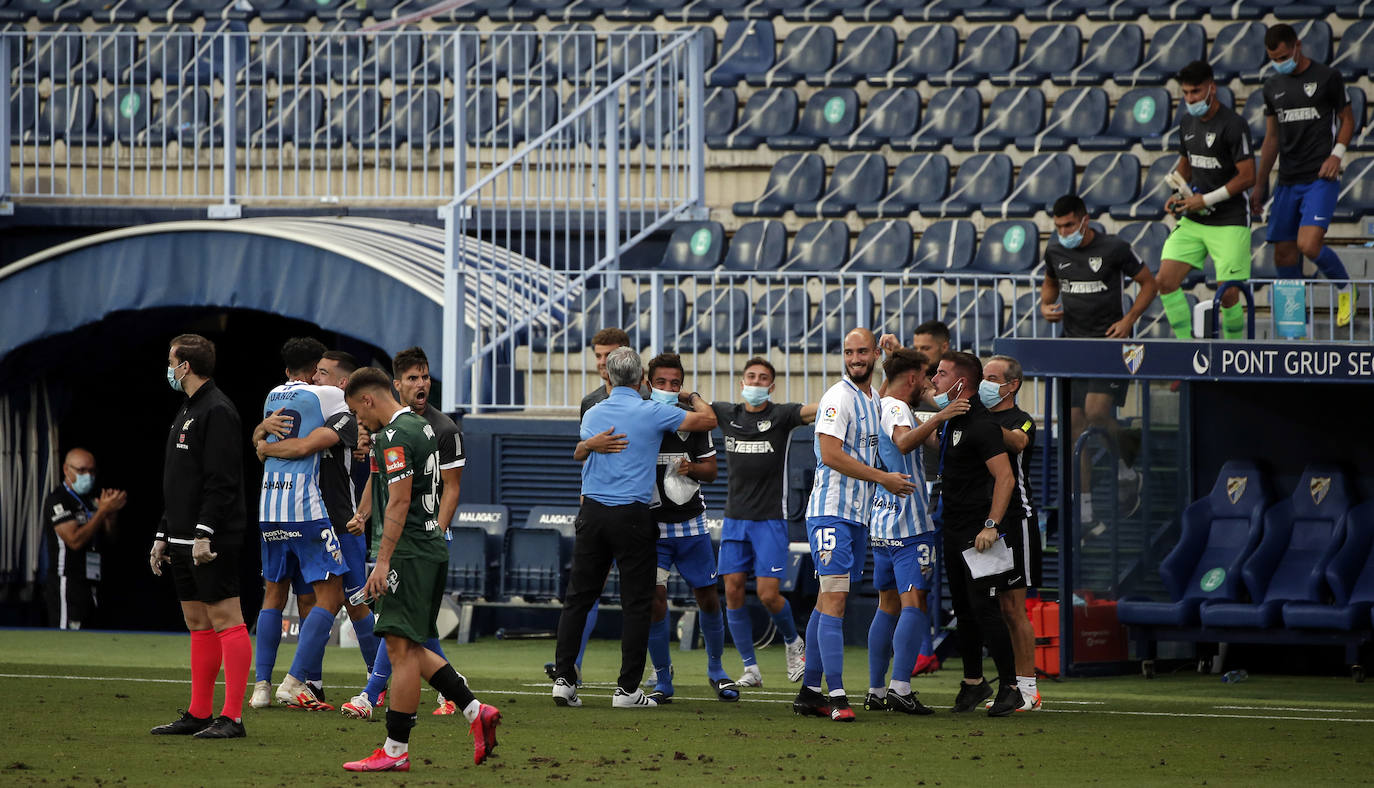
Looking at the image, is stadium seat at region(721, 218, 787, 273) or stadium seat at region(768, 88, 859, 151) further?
stadium seat at region(768, 88, 859, 151)

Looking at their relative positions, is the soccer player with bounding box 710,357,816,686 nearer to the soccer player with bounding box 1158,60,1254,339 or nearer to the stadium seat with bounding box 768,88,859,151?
the soccer player with bounding box 1158,60,1254,339

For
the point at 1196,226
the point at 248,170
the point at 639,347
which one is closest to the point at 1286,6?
the point at 1196,226

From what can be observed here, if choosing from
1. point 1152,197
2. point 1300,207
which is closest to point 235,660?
point 1300,207

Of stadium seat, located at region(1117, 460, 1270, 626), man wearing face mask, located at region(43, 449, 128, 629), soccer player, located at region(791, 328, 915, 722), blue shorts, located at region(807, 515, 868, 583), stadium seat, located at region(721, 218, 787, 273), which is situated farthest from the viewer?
man wearing face mask, located at region(43, 449, 128, 629)

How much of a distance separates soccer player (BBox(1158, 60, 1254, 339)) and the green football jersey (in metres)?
6.61

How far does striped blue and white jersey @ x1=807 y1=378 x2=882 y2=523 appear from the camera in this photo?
32.5 ft

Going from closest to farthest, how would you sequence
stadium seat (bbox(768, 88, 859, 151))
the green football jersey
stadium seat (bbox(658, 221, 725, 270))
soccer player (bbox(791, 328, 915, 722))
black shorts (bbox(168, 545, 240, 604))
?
1. the green football jersey
2. black shorts (bbox(168, 545, 240, 604))
3. soccer player (bbox(791, 328, 915, 722))
4. stadium seat (bbox(658, 221, 725, 270))
5. stadium seat (bbox(768, 88, 859, 151))

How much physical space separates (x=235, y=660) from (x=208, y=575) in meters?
0.39

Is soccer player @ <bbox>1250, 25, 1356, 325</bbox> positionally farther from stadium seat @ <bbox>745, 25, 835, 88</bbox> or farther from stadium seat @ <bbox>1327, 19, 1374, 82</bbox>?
stadium seat @ <bbox>745, 25, 835, 88</bbox>

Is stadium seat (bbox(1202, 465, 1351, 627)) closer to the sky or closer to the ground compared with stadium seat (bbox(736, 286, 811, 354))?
closer to the ground

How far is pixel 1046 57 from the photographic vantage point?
1802cm

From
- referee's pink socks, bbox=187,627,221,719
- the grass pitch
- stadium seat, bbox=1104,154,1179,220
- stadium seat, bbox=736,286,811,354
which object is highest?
stadium seat, bbox=1104,154,1179,220

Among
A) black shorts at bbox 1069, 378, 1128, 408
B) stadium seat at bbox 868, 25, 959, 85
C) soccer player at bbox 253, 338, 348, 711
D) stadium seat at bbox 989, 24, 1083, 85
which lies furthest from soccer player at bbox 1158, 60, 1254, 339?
soccer player at bbox 253, 338, 348, 711

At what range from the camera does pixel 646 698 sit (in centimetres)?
1032
